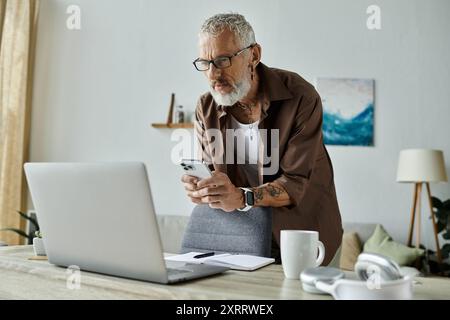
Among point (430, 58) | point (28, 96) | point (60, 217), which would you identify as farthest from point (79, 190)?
point (28, 96)

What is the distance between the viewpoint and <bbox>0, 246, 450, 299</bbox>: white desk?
866 mm

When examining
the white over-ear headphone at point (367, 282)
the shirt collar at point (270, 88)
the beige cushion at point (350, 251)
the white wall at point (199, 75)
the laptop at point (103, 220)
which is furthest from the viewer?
the white wall at point (199, 75)

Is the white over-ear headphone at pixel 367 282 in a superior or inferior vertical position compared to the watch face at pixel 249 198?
inferior

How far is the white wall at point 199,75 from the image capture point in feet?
12.6

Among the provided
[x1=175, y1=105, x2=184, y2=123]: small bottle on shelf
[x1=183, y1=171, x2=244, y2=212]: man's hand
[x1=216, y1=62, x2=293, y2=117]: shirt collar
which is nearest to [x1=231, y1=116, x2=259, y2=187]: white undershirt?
[x1=216, y1=62, x2=293, y2=117]: shirt collar

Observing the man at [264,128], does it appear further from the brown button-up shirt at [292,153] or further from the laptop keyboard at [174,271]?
the laptop keyboard at [174,271]

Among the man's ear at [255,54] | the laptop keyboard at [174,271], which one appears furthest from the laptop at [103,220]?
the man's ear at [255,54]

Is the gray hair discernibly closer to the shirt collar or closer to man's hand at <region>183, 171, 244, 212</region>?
the shirt collar

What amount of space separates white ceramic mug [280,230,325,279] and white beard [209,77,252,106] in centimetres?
84

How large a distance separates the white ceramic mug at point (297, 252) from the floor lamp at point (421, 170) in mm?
2607

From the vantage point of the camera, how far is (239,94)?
1832 millimetres

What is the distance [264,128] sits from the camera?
185 centimetres

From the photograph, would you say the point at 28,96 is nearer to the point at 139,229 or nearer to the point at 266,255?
the point at 266,255
